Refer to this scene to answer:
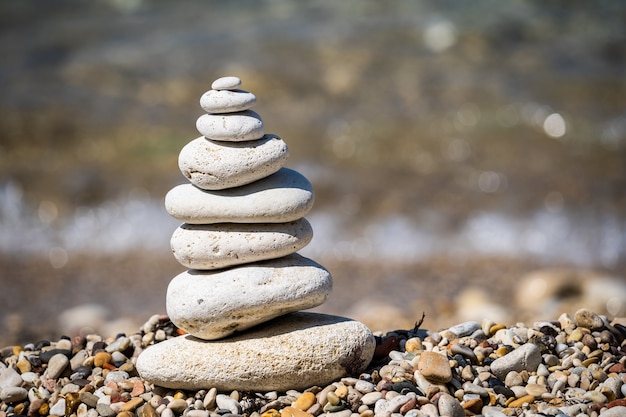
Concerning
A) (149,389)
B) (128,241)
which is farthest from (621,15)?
(149,389)

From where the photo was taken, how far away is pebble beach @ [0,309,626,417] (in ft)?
14.8

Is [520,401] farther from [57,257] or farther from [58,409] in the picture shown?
[57,257]

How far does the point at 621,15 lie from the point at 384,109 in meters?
7.59

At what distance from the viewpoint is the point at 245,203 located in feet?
15.9

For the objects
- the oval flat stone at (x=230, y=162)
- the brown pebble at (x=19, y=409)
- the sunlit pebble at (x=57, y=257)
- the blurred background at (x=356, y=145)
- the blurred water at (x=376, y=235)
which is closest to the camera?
the oval flat stone at (x=230, y=162)

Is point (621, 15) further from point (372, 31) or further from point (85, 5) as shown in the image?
point (85, 5)

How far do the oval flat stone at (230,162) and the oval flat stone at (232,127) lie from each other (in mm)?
71

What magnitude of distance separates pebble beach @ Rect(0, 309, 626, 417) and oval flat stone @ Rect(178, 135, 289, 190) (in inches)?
54.1

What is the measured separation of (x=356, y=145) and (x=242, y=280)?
30.7ft

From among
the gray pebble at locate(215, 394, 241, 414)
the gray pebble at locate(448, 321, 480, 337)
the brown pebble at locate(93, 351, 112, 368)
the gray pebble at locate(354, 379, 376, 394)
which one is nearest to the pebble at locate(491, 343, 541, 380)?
the gray pebble at locate(448, 321, 480, 337)

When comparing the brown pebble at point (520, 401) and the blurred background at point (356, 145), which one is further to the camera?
the blurred background at point (356, 145)

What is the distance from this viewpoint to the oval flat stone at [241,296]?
4.77 metres

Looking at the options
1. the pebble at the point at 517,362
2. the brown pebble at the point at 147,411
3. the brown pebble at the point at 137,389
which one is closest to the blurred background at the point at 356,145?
the pebble at the point at 517,362

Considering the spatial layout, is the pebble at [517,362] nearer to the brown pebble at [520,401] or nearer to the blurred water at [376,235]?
the brown pebble at [520,401]
